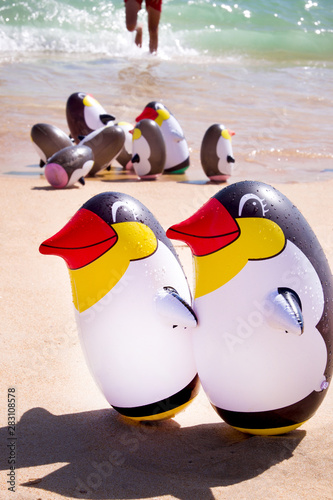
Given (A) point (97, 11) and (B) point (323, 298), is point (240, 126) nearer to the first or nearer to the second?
(B) point (323, 298)

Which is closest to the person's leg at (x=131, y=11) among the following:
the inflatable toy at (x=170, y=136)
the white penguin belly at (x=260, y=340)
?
the inflatable toy at (x=170, y=136)

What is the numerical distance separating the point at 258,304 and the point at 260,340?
15 cm

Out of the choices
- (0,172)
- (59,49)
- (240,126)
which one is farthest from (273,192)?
(59,49)

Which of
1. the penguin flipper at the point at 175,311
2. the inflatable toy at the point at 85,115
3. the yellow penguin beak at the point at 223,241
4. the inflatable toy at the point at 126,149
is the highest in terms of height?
the yellow penguin beak at the point at 223,241

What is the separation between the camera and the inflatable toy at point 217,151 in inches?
286

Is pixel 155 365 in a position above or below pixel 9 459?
above

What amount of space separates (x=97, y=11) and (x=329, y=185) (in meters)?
19.5

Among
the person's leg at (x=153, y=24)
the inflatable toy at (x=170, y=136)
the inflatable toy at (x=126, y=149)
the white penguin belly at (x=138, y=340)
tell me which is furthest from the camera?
the person's leg at (x=153, y=24)

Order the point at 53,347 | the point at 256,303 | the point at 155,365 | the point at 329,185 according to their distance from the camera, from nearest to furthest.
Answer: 1. the point at 256,303
2. the point at 155,365
3. the point at 53,347
4. the point at 329,185

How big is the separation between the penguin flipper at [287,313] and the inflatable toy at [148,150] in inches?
195

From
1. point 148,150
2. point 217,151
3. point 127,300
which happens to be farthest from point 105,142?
point 127,300

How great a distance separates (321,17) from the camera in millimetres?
25562

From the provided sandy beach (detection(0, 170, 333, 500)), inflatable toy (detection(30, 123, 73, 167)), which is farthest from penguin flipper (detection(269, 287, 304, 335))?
inflatable toy (detection(30, 123, 73, 167))

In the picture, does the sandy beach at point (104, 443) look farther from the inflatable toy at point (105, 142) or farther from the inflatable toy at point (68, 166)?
the inflatable toy at point (105, 142)
